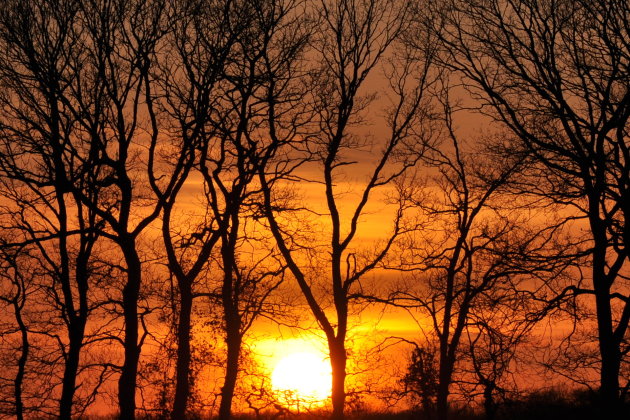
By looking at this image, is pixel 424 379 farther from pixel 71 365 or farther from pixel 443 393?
pixel 71 365

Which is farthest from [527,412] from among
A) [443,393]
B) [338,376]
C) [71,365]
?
[71,365]

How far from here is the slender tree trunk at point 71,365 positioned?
24.2 m

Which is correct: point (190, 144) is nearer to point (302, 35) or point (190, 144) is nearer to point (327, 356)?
point (302, 35)

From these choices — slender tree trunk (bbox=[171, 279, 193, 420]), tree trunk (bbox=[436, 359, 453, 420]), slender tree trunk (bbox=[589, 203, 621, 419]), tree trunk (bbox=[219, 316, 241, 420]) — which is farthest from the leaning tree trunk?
slender tree trunk (bbox=[589, 203, 621, 419])

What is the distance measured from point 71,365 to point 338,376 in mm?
7935

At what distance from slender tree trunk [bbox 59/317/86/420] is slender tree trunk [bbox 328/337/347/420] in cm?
750

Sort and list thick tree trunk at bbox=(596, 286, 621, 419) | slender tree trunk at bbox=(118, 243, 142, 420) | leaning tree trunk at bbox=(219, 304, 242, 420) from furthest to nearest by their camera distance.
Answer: leaning tree trunk at bbox=(219, 304, 242, 420) → slender tree trunk at bbox=(118, 243, 142, 420) → thick tree trunk at bbox=(596, 286, 621, 419)

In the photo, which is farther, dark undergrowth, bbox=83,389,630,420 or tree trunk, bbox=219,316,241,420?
dark undergrowth, bbox=83,389,630,420

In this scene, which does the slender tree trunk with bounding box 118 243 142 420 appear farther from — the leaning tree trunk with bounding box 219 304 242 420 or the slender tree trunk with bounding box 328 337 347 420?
the slender tree trunk with bounding box 328 337 347 420

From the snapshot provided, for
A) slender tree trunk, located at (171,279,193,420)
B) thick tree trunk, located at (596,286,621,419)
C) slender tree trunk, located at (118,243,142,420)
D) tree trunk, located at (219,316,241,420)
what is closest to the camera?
thick tree trunk, located at (596,286,621,419)

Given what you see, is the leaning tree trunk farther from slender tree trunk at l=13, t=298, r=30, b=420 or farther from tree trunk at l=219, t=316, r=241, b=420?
slender tree trunk at l=13, t=298, r=30, b=420

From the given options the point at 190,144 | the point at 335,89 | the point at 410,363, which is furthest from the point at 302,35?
the point at 410,363

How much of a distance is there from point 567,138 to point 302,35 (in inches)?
305

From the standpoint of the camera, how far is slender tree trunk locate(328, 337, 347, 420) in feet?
79.4
